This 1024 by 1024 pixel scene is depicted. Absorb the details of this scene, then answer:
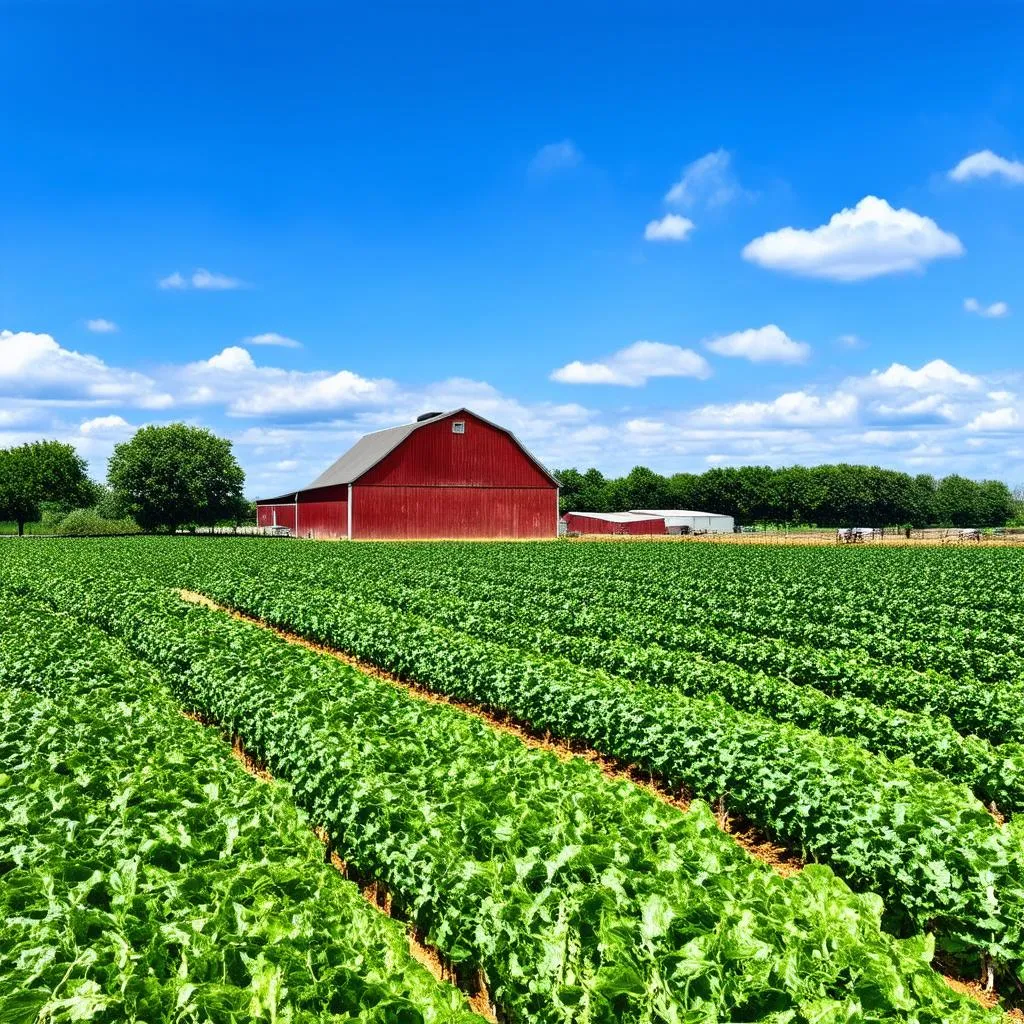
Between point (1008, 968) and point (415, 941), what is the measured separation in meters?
4.42

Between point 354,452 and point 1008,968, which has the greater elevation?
point 354,452

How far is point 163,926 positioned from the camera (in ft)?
14.9

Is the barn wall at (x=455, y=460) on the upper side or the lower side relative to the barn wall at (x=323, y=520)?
upper

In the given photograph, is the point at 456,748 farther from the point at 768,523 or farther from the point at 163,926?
the point at 768,523

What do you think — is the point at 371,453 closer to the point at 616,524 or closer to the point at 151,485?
the point at 151,485

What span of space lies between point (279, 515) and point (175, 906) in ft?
221

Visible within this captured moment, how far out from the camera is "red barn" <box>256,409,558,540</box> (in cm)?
5344

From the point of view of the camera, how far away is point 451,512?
181 ft

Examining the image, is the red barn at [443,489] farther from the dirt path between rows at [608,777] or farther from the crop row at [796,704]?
the dirt path between rows at [608,777]

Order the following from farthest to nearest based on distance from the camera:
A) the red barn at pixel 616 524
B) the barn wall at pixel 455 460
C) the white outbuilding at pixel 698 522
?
the white outbuilding at pixel 698 522, the red barn at pixel 616 524, the barn wall at pixel 455 460

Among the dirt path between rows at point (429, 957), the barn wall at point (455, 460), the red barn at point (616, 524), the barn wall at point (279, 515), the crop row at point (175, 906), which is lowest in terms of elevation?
the dirt path between rows at point (429, 957)

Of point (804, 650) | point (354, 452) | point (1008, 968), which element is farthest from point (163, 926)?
point (354, 452)

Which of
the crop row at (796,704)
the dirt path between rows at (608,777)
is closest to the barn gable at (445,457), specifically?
the crop row at (796,704)

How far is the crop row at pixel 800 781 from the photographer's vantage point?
241 inches
